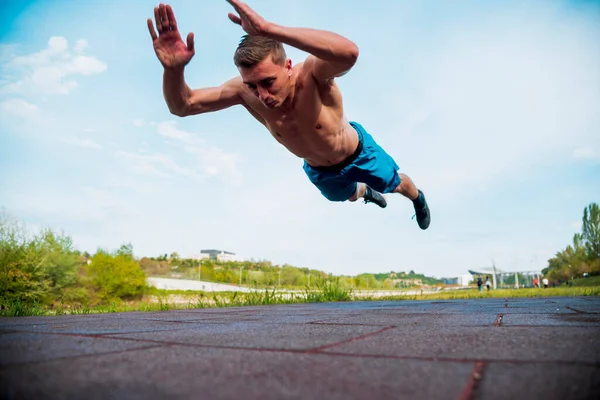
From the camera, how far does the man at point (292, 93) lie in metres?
2.46

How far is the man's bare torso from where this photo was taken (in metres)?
3.09

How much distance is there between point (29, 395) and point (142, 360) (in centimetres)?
35

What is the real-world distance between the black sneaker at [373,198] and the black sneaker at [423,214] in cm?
45

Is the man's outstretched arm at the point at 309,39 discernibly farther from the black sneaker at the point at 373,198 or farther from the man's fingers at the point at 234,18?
the black sneaker at the point at 373,198

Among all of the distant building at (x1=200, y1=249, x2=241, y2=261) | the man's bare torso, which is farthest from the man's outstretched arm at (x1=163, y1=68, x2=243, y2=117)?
the distant building at (x1=200, y1=249, x2=241, y2=261)

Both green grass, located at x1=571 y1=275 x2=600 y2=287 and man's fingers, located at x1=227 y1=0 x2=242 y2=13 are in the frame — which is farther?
green grass, located at x1=571 y1=275 x2=600 y2=287

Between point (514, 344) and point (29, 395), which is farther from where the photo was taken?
point (514, 344)

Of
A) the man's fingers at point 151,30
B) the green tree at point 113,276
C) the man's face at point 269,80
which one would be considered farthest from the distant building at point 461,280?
the man's fingers at point 151,30

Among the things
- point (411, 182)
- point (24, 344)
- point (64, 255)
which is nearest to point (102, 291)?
point (64, 255)

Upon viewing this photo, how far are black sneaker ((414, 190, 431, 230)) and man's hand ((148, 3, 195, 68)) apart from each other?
332cm

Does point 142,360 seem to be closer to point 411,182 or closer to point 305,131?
point 305,131

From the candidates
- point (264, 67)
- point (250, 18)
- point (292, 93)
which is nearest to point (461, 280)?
point (292, 93)

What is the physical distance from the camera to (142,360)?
1.10 metres

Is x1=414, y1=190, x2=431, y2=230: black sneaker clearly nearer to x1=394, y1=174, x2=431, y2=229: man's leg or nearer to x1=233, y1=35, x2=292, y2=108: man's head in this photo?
x1=394, y1=174, x2=431, y2=229: man's leg
